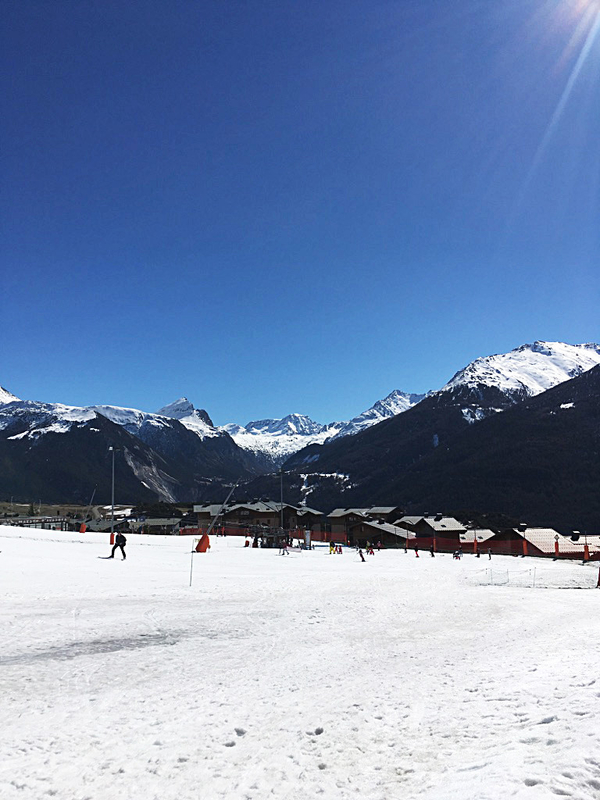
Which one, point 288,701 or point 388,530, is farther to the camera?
point 388,530

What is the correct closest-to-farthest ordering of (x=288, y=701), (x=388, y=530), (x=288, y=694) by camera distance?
(x=288, y=701), (x=288, y=694), (x=388, y=530)

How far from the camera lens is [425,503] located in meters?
198

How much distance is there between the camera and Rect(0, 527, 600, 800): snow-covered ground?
19.1ft

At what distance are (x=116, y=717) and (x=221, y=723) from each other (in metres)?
1.51

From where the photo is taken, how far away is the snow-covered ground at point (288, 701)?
5832mm

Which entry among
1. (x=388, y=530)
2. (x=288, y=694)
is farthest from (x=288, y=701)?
A: (x=388, y=530)

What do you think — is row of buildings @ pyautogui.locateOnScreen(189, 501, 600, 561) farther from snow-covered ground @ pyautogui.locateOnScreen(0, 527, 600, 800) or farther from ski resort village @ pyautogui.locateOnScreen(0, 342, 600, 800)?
snow-covered ground @ pyautogui.locateOnScreen(0, 527, 600, 800)

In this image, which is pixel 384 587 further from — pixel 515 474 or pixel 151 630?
pixel 515 474

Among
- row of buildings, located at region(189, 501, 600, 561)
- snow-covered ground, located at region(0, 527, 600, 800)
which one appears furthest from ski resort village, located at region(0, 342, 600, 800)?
row of buildings, located at region(189, 501, 600, 561)

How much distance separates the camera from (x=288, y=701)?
28.2ft

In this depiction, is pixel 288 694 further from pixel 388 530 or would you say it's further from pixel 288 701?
pixel 388 530

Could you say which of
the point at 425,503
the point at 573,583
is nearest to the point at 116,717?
the point at 573,583

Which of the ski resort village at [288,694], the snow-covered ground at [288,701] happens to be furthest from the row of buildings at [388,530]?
the snow-covered ground at [288,701]

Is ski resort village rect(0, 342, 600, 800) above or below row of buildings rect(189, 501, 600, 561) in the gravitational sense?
above
